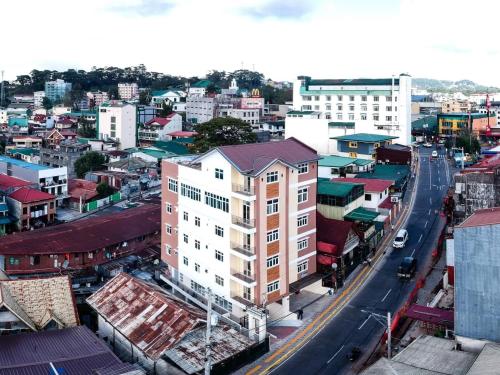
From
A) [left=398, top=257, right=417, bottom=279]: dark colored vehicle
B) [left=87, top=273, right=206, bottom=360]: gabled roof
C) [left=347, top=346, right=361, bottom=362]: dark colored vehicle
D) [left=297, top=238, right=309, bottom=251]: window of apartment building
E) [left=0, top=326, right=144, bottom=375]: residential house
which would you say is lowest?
[left=347, top=346, right=361, bottom=362]: dark colored vehicle

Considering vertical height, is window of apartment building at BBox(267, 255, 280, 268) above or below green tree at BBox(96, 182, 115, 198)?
below

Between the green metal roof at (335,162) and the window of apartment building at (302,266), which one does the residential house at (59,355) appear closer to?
the window of apartment building at (302,266)

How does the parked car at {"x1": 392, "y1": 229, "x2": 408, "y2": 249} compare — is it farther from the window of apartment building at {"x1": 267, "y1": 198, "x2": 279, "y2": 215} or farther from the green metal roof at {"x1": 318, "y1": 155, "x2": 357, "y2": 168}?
the green metal roof at {"x1": 318, "y1": 155, "x2": 357, "y2": 168}

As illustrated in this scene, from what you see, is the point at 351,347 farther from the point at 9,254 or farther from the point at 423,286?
the point at 9,254

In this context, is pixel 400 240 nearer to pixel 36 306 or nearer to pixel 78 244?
pixel 78 244

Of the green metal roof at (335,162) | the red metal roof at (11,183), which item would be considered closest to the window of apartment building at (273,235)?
the green metal roof at (335,162)

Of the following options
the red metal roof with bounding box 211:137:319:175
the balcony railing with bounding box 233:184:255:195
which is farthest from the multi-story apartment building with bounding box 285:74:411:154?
the balcony railing with bounding box 233:184:255:195
